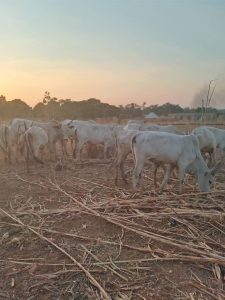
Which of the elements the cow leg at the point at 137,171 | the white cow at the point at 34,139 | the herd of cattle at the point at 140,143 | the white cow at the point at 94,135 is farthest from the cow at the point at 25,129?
the cow leg at the point at 137,171

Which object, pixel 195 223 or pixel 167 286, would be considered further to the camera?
pixel 195 223

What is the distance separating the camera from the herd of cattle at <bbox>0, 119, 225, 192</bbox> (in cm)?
986

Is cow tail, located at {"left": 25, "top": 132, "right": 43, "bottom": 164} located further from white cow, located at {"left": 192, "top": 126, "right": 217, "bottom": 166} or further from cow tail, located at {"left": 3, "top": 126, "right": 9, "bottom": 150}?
white cow, located at {"left": 192, "top": 126, "right": 217, "bottom": 166}

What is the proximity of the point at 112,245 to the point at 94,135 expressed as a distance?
10.6 meters

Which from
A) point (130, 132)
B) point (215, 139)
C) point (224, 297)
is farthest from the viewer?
point (215, 139)

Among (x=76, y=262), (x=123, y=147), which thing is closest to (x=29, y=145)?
(x=123, y=147)

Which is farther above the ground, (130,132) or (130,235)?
(130,132)

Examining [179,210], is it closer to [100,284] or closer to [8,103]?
[100,284]

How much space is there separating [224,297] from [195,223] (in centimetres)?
240

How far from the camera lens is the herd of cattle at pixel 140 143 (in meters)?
9.86

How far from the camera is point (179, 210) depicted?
7848 millimetres

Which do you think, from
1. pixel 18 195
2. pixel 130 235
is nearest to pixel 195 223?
pixel 130 235

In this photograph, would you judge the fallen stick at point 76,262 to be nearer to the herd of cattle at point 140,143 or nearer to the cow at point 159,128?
the herd of cattle at point 140,143

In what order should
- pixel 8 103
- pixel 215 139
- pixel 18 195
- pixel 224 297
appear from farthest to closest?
pixel 8 103 < pixel 215 139 < pixel 18 195 < pixel 224 297
